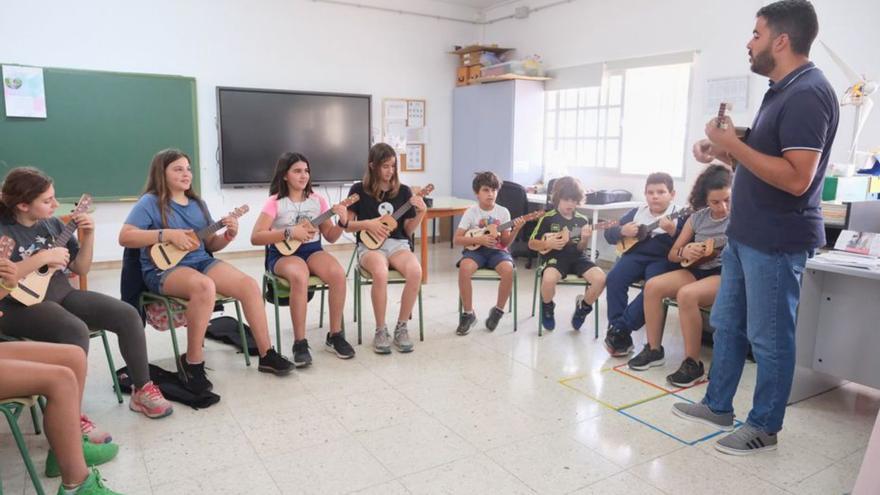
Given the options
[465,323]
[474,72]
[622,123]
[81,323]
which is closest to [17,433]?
[81,323]

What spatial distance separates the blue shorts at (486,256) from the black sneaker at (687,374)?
3.66ft

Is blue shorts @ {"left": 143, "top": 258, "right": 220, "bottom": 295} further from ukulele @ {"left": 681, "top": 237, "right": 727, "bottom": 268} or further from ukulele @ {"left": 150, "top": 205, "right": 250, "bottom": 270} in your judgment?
ukulele @ {"left": 681, "top": 237, "right": 727, "bottom": 268}

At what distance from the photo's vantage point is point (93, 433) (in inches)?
83.6

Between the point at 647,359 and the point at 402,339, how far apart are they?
1.23 metres

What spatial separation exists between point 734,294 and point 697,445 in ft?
1.84

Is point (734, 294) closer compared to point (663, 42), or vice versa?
point (734, 294)

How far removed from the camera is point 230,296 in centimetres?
270

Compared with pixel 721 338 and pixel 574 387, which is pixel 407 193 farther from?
pixel 721 338

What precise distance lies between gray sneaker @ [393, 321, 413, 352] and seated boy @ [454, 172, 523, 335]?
39cm

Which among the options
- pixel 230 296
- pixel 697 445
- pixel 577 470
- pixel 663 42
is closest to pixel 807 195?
pixel 697 445

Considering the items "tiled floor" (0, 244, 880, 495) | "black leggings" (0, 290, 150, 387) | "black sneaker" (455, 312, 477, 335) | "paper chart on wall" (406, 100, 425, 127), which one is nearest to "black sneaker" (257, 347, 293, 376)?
"tiled floor" (0, 244, 880, 495)

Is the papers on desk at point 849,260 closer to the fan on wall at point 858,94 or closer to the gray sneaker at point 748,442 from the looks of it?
the gray sneaker at point 748,442

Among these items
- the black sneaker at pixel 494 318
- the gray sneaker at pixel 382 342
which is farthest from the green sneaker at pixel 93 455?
the black sneaker at pixel 494 318

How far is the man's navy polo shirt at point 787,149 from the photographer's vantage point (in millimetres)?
1853
